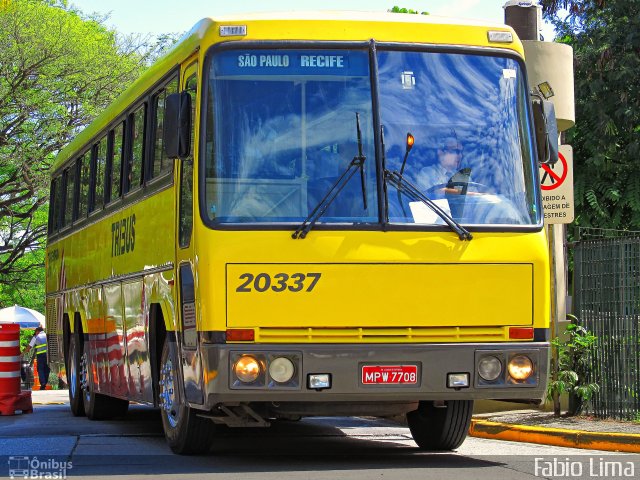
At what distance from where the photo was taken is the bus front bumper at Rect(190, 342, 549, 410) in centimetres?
971

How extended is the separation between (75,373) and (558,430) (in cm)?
738

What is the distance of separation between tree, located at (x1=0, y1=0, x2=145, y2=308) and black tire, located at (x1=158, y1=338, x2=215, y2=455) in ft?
91.4

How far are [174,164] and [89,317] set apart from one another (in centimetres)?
555

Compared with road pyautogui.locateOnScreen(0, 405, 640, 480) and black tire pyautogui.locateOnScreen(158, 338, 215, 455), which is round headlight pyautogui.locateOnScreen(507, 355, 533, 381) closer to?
road pyautogui.locateOnScreen(0, 405, 640, 480)

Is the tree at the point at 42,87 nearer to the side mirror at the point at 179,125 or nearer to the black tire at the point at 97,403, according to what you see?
the black tire at the point at 97,403

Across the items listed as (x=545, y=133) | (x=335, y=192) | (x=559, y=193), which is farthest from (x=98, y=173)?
(x=545, y=133)

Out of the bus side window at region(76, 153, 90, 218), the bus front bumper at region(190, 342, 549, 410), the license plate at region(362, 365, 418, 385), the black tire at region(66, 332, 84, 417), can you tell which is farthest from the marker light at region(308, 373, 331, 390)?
the black tire at region(66, 332, 84, 417)

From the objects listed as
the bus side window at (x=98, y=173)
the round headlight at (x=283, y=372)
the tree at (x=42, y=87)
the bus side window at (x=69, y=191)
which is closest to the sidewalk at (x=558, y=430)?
the round headlight at (x=283, y=372)

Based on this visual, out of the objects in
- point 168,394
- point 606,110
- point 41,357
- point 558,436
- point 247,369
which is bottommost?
point 41,357

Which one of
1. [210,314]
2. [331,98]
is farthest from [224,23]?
[210,314]

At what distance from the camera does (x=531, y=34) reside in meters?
15.7

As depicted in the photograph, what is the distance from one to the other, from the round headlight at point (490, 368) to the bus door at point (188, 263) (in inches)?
82.5

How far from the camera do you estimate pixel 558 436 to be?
12742 mm

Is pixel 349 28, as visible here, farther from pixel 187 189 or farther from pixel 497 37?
pixel 187 189
